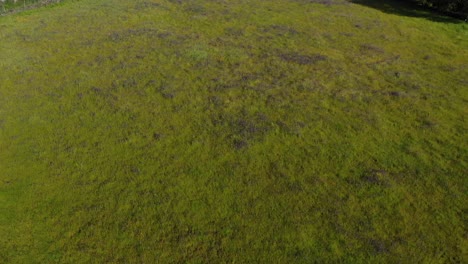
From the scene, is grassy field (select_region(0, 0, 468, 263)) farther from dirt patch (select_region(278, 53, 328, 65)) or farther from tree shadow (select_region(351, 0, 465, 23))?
tree shadow (select_region(351, 0, 465, 23))

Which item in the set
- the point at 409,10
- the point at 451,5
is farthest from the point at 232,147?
the point at 451,5

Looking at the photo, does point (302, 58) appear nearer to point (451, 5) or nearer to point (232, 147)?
point (232, 147)

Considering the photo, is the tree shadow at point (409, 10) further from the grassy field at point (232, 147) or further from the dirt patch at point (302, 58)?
the dirt patch at point (302, 58)

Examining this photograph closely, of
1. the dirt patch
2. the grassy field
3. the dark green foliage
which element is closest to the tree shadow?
the dark green foliage

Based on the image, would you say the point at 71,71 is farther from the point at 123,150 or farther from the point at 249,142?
the point at 249,142

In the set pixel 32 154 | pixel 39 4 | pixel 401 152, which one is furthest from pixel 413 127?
pixel 39 4

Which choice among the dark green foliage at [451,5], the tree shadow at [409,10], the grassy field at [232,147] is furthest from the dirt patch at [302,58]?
the dark green foliage at [451,5]
